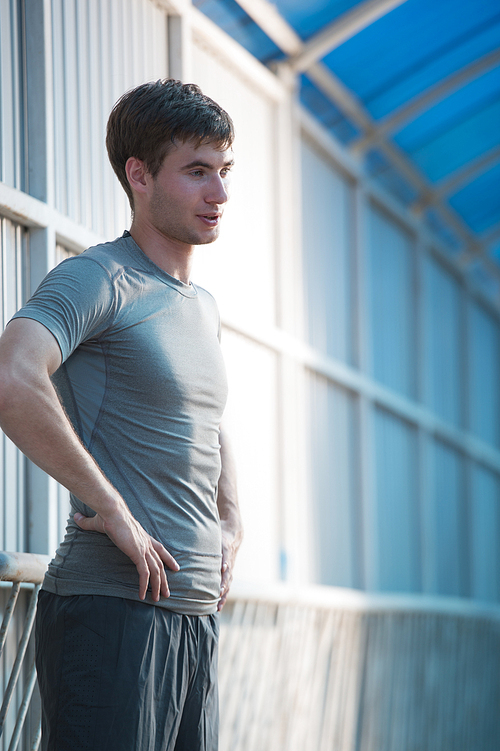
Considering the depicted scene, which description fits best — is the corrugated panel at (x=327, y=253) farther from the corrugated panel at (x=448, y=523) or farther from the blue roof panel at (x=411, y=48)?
the corrugated panel at (x=448, y=523)

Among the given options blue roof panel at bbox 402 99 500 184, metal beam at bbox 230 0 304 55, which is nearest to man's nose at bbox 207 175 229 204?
metal beam at bbox 230 0 304 55

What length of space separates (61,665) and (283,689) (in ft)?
11.2

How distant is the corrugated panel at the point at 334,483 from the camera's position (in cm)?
588

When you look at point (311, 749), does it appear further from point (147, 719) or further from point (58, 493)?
point (147, 719)

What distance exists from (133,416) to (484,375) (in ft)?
30.4

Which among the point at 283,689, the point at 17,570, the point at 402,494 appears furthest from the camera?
the point at 402,494

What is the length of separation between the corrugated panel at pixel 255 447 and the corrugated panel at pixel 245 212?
215 millimetres

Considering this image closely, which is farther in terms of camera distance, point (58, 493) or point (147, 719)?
point (58, 493)

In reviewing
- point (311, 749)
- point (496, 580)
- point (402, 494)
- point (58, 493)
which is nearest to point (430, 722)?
point (402, 494)

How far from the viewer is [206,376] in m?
1.96

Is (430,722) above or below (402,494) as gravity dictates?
below

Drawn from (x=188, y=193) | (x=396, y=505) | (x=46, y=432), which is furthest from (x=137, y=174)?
(x=396, y=505)

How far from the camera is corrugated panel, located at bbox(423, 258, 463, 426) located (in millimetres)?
8492

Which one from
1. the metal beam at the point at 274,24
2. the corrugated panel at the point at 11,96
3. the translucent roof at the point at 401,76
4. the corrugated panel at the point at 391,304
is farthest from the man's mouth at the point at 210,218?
the corrugated panel at the point at 391,304
